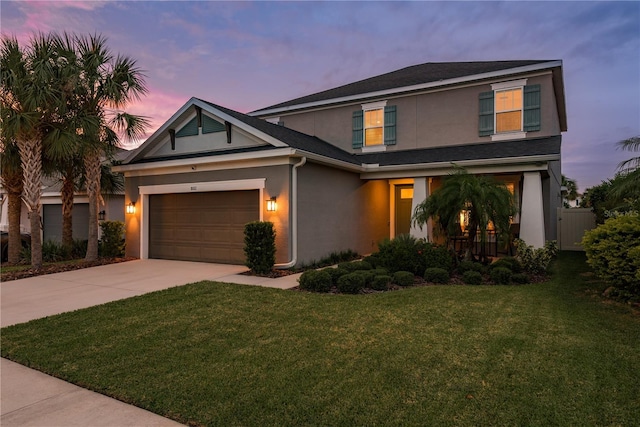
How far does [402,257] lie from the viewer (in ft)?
27.1

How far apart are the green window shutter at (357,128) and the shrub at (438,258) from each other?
245 inches

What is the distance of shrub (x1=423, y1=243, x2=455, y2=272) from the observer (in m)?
8.16

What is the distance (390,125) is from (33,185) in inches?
441

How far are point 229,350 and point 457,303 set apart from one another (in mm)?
3655

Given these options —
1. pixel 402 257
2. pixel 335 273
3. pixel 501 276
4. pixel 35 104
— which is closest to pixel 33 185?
pixel 35 104

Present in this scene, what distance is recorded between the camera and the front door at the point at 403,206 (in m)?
13.7

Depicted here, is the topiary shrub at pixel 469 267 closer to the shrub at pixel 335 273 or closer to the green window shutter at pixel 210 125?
the shrub at pixel 335 273

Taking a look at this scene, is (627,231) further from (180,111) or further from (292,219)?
(180,111)

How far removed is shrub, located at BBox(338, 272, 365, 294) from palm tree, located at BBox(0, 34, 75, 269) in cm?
835

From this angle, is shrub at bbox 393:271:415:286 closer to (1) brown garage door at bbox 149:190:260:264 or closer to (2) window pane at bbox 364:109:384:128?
(1) brown garage door at bbox 149:190:260:264

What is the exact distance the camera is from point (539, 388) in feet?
10.0

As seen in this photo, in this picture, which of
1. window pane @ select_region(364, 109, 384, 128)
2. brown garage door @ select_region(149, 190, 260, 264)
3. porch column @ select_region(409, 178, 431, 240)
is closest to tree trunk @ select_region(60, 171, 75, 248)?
brown garage door @ select_region(149, 190, 260, 264)

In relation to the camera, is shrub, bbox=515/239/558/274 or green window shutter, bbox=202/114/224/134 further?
green window shutter, bbox=202/114/224/134

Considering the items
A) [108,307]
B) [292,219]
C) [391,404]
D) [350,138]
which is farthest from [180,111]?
[391,404]
